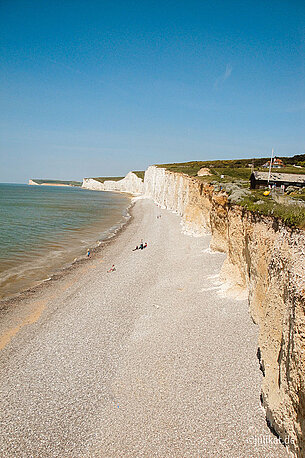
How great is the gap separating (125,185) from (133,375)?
132062mm

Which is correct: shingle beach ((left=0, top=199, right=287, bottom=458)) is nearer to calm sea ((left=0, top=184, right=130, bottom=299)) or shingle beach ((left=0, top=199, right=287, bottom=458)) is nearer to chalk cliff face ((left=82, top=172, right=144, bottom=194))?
calm sea ((left=0, top=184, right=130, bottom=299))

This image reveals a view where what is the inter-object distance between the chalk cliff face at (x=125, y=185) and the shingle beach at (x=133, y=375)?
101 meters

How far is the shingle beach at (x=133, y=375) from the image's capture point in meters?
6.63

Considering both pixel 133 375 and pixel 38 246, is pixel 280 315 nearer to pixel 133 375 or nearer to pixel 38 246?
pixel 133 375

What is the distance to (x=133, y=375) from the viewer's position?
8.67 meters

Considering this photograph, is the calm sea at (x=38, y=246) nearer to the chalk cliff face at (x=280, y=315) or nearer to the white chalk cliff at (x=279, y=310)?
the white chalk cliff at (x=279, y=310)

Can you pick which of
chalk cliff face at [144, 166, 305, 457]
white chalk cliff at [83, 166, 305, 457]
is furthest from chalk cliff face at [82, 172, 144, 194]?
chalk cliff face at [144, 166, 305, 457]

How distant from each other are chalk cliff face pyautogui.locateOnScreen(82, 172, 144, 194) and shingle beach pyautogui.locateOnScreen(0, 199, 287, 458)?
10075cm

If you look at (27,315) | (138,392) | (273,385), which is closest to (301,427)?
(273,385)

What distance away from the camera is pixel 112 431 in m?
6.96

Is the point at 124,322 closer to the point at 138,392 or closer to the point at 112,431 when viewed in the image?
the point at 138,392

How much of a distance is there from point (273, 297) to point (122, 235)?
24.9 meters

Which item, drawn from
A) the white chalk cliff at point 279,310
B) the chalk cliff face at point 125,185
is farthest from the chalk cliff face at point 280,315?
the chalk cliff face at point 125,185

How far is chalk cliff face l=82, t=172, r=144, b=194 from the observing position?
119406 millimetres
